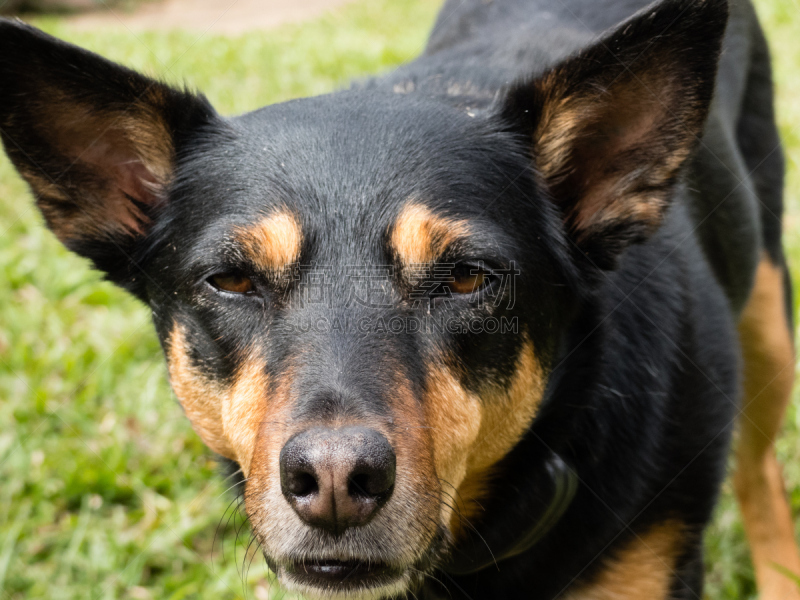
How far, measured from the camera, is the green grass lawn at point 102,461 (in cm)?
378

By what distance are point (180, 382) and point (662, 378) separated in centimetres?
175

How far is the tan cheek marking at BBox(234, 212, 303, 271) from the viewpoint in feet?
7.86

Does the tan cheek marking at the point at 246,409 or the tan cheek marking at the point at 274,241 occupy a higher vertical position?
the tan cheek marking at the point at 274,241

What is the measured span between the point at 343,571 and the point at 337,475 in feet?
1.38

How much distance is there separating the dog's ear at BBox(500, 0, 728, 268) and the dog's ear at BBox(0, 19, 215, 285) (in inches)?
49.7

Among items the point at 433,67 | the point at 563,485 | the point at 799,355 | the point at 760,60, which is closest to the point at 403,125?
the point at 433,67

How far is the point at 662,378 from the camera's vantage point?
9.36ft

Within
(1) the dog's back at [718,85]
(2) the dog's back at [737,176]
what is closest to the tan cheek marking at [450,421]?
(2) the dog's back at [737,176]

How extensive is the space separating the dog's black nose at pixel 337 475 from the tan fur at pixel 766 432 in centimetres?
255

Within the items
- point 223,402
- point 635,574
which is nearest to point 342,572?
point 223,402

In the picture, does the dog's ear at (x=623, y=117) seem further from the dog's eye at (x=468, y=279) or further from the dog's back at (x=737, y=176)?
the dog's eye at (x=468, y=279)

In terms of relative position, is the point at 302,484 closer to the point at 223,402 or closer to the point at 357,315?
the point at 357,315

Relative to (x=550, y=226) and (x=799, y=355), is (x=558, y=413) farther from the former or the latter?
(x=799, y=355)

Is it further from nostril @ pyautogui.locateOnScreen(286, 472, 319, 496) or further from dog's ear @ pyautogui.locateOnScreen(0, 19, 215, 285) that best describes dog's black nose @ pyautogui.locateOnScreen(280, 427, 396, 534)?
dog's ear @ pyautogui.locateOnScreen(0, 19, 215, 285)
